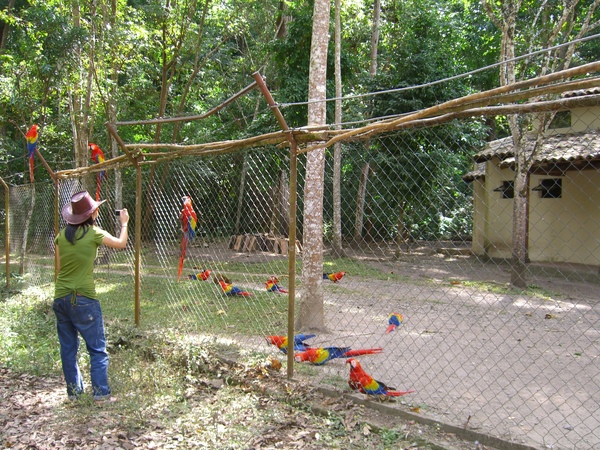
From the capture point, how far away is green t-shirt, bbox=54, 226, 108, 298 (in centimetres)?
384

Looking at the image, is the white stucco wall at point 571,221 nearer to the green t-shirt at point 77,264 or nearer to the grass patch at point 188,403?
the grass patch at point 188,403

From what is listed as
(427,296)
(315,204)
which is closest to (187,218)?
(315,204)

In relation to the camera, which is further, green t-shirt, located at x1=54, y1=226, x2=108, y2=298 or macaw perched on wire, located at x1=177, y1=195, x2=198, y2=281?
macaw perched on wire, located at x1=177, y1=195, x2=198, y2=281

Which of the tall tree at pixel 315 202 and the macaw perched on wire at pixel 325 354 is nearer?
the macaw perched on wire at pixel 325 354

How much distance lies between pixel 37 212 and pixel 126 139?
9.84 meters

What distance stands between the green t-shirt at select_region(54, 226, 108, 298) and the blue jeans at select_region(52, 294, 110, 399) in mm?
63

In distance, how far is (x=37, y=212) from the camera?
994 centimetres

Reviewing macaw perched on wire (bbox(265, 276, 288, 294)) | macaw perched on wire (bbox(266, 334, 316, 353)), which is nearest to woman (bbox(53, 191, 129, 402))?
macaw perched on wire (bbox(266, 334, 316, 353))

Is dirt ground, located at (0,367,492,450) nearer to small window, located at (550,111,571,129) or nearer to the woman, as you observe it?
the woman

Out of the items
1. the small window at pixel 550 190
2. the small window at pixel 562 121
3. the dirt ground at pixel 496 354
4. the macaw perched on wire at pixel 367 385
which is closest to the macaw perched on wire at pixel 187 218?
the dirt ground at pixel 496 354

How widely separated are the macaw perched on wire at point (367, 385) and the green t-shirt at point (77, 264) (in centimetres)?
212

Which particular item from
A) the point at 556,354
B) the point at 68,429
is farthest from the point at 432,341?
the point at 68,429

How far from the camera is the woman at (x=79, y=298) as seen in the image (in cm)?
382

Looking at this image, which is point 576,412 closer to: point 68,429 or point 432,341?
point 432,341
